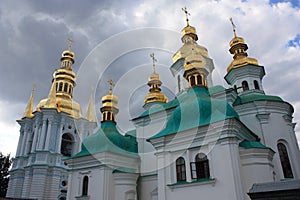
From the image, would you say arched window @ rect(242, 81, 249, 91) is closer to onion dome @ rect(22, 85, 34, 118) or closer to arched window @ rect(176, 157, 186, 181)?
arched window @ rect(176, 157, 186, 181)

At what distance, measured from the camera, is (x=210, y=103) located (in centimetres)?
1091

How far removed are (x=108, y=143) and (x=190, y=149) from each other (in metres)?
5.68

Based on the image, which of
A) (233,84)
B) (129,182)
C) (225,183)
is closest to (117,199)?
(129,182)

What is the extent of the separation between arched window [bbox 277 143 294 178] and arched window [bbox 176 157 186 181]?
19.8 feet

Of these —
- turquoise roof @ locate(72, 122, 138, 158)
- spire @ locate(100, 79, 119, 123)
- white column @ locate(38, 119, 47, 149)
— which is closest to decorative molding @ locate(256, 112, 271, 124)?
turquoise roof @ locate(72, 122, 138, 158)

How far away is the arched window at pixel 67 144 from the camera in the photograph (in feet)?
91.1

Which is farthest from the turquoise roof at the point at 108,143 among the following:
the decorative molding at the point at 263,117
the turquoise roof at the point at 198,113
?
the decorative molding at the point at 263,117

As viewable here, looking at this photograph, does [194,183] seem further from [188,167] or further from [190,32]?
[190,32]

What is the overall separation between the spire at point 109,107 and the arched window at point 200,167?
7910 mm

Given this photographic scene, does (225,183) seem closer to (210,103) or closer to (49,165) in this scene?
(210,103)

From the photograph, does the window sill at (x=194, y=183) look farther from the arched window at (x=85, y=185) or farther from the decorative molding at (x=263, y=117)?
the decorative molding at (x=263, y=117)

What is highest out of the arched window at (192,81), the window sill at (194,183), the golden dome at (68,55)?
the golden dome at (68,55)

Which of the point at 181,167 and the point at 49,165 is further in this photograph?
the point at 49,165

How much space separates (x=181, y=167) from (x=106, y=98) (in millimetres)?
8847
